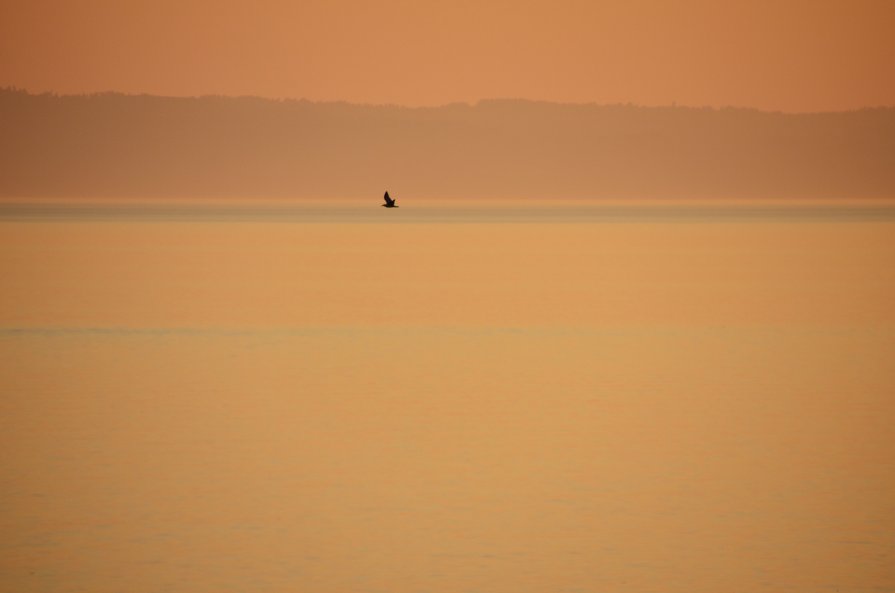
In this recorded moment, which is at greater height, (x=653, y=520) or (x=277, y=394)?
(x=277, y=394)

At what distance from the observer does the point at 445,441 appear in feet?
28.3

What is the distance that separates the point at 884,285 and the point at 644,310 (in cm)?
546

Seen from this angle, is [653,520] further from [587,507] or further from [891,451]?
[891,451]

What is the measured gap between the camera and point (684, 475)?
301 inches

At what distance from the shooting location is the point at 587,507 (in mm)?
6941

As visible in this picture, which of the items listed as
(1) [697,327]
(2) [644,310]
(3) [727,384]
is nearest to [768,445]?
(3) [727,384]

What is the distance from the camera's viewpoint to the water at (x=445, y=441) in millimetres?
6012

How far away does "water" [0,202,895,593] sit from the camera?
6012 mm

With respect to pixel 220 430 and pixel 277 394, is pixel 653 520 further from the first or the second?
pixel 277 394

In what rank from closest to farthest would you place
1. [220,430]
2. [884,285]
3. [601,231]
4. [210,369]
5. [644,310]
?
[220,430] → [210,369] → [644,310] → [884,285] → [601,231]

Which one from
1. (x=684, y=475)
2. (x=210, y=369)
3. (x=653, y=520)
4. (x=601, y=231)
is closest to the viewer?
(x=653, y=520)

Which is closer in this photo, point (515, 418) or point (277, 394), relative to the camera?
point (515, 418)

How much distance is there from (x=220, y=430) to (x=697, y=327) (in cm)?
779

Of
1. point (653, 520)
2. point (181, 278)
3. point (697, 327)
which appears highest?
point (181, 278)
